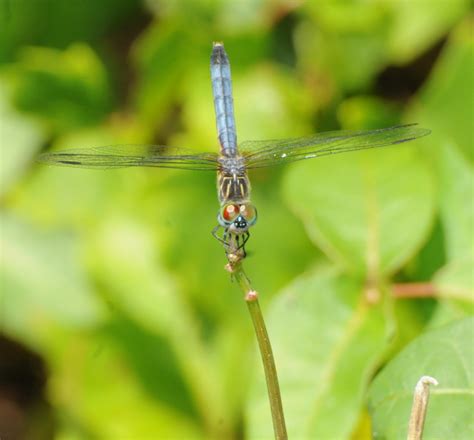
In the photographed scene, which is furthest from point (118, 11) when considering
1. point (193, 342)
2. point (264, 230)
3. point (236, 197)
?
point (236, 197)

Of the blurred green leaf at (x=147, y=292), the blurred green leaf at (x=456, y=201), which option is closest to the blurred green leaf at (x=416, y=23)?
the blurred green leaf at (x=456, y=201)

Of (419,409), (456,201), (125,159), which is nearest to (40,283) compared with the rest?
(125,159)

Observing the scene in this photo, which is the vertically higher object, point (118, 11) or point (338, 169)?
point (118, 11)

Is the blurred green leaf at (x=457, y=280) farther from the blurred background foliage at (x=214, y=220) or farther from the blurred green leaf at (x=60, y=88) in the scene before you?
the blurred green leaf at (x=60, y=88)

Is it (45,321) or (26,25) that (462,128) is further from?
(26,25)

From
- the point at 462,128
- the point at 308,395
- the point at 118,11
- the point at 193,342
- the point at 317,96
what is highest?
the point at 118,11
